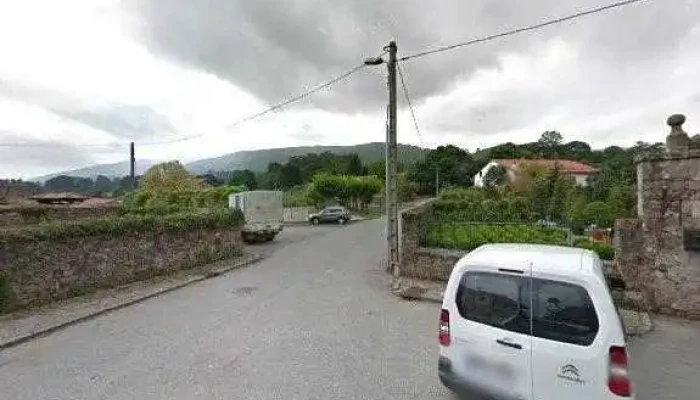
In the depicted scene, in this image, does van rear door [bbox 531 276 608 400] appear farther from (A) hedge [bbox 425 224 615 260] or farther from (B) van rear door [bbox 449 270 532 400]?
(A) hedge [bbox 425 224 615 260]

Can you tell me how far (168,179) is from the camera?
3956cm

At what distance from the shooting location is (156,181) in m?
39.7

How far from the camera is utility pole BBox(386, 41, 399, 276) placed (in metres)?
11.4

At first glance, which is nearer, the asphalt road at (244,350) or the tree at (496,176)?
the asphalt road at (244,350)

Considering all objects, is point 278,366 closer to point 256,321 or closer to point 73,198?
point 256,321

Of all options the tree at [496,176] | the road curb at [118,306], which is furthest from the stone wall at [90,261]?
the tree at [496,176]

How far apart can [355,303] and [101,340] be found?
468 centimetres

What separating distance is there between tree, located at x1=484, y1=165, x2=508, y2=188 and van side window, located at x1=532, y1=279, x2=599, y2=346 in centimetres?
4301

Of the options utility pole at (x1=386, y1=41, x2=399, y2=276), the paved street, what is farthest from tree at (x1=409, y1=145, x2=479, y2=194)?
the paved street

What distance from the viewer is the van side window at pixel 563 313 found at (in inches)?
133

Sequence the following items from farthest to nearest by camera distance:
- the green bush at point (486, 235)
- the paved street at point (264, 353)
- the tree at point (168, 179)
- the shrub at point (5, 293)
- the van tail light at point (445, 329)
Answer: the tree at point (168, 179) → the green bush at point (486, 235) → the shrub at point (5, 293) → the paved street at point (264, 353) → the van tail light at point (445, 329)

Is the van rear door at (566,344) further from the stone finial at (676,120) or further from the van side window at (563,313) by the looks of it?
the stone finial at (676,120)

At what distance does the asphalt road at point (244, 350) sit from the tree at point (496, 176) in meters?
38.3

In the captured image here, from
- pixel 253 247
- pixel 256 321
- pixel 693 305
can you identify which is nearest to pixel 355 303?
pixel 256 321
